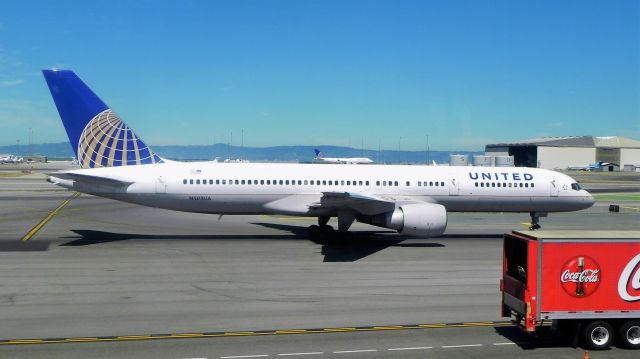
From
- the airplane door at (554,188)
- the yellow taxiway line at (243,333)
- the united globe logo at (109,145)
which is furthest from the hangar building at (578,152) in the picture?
the yellow taxiway line at (243,333)

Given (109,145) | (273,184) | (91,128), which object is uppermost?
(91,128)

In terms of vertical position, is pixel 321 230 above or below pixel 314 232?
above

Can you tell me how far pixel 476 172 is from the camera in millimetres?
30531

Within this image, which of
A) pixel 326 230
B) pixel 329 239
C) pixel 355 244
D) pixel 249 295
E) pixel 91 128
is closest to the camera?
pixel 249 295

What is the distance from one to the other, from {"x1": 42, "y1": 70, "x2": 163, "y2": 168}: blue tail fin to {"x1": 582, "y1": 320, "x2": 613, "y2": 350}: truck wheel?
22777 mm

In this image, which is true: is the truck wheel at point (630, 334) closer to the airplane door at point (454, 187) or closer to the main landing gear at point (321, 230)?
the main landing gear at point (321, 230)

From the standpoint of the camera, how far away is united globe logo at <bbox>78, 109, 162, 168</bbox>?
2822 cm

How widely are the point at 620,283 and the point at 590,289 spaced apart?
0.70m

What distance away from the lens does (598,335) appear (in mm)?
12172

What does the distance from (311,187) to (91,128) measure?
37.6 ft

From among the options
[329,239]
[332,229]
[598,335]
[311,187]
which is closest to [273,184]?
[311,187]

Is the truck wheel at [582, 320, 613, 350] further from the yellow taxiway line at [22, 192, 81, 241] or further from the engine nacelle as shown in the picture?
the yellow taxiway line at [22, 192, 81, 241]

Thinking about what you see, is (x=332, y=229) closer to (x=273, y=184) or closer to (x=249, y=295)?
(x=273, y=184)

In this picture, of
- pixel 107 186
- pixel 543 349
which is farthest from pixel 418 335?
pixel 107 186
